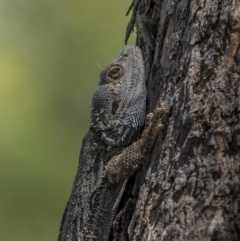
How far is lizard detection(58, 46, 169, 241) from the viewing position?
168 inches

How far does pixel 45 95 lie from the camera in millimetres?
9898

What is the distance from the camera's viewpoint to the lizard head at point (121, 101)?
14.6ft

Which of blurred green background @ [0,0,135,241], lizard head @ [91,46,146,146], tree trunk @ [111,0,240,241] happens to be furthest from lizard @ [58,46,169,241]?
blurred green background @ [0,0,135,241]

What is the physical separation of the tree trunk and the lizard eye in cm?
97

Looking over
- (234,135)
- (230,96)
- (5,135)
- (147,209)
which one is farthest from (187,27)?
(5,135)

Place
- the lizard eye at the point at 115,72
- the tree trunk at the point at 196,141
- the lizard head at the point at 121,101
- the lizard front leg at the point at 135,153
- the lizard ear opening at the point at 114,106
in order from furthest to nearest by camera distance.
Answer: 1. the lizard eye at the point at 115,72
2. the lizard ear opening at the point at 114,106
3. the lizard head at the point at 121,101
4. the lizard front leg at the point at 135,153
5. the tree trunk at the point at 196,141

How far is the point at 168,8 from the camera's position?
4027mm

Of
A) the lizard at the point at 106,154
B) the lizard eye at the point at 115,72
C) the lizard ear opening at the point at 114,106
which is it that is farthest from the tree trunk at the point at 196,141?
the lizard eye at the point at 115,72

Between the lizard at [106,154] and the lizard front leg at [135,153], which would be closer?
the lizard front leg at [135,153]

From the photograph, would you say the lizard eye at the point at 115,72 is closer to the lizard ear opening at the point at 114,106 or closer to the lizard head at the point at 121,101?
the lizard head at the point at 121,101

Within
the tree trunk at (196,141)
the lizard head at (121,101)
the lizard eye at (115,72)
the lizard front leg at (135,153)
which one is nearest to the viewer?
the tree trunk at (196,141)

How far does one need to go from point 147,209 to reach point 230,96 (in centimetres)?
87

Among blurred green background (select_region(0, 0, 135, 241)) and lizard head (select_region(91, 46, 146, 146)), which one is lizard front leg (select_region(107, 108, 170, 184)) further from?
blurred green background (select_region(0, 0, 135, 241))

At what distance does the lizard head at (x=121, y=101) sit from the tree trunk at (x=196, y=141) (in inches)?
25.2
